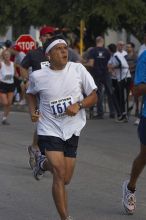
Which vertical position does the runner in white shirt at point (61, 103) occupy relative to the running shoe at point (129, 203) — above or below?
above

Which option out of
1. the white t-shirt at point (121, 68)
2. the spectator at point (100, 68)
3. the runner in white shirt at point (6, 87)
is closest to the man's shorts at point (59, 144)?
the runner in white shirt at point (6, 87)

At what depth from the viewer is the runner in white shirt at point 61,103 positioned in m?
6.46

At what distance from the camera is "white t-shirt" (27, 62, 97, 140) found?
6500 millimetres

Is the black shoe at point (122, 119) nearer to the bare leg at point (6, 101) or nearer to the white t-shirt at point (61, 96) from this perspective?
the bare leg at point (6, 101)

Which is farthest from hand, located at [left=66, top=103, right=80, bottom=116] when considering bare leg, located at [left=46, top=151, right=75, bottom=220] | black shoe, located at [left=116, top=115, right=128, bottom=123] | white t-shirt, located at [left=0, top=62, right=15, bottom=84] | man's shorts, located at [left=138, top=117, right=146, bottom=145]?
black shoe, located at [left=116, top=115, right=128, bottom=123]

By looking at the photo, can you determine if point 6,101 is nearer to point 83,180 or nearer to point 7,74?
point 7,74

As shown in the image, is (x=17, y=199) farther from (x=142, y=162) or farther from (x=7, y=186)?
(x=142, y=162)

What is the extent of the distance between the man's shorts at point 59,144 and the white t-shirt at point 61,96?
1.5 inches

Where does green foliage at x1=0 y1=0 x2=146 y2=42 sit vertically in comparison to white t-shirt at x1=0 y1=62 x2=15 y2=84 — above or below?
above

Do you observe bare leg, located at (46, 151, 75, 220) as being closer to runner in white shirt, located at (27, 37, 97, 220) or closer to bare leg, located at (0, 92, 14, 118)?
runner in white shirt, located at (27, 37, 97, 220)

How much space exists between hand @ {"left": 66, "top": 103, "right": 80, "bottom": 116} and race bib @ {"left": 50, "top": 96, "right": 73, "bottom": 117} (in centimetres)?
6

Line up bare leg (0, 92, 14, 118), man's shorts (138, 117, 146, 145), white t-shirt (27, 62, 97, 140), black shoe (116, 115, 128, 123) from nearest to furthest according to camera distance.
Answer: white t-shirt (27, 62, 97, 140) < man's shorts (138, 117, 146, 145) < bare leg (0, 92, 14, 118) < black shoe (116, 115, 128, 123)

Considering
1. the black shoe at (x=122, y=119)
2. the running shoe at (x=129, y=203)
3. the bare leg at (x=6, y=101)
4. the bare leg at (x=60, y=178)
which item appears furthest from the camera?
the black shoe at (x=122, y=119)

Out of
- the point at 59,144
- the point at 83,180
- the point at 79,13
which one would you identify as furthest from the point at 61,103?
the point at 79,13
